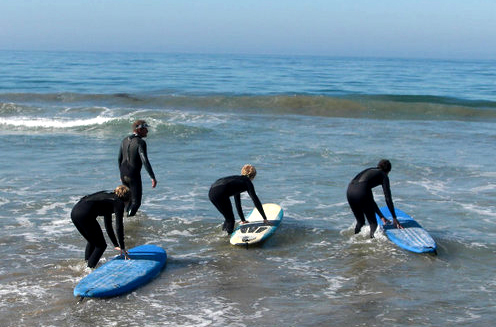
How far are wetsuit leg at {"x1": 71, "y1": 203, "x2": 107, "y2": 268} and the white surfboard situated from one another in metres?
2.21

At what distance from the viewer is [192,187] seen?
44.0 feet

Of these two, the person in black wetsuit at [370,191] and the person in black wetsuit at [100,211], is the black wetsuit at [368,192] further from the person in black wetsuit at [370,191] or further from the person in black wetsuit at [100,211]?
the person in black wetsuit at [100,211]

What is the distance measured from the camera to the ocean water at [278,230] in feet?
23.4

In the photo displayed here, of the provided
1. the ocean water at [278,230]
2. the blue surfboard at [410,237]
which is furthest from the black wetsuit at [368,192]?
the ocean water at [278,230]

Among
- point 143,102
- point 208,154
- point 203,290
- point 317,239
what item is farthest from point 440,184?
point 143,102

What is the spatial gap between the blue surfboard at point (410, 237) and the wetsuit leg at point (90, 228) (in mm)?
4460

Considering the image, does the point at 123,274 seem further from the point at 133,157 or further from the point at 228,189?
the point at 133,157

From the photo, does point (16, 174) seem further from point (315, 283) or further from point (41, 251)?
point (315, 283)

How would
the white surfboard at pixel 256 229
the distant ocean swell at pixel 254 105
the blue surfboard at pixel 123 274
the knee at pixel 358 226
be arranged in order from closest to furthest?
1. the blue surfboard at pixel 123 274
2. the white surfboard at pixel 256 229
3. the knee at pixel 358 226
4. the distant ocean swell at pixel 254 105

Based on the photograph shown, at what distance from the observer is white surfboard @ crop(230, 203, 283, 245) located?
9.45 m

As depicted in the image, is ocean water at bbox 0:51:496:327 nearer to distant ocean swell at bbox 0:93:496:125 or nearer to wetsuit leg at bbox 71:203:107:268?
wetsuit leg at bbox 71:203:107:268

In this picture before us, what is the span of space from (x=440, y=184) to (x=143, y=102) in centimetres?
2147

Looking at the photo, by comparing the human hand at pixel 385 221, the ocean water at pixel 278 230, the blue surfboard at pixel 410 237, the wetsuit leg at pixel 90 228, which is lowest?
the ocean water at pixel 278 230

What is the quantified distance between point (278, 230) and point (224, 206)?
1.20m
